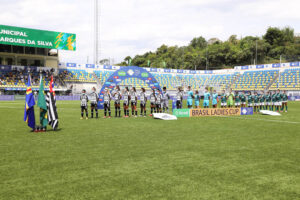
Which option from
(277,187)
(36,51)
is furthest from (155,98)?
(36,51)

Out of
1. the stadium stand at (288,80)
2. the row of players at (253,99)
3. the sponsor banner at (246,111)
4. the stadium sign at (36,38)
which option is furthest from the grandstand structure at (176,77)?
the sponsor banner at (246,111)

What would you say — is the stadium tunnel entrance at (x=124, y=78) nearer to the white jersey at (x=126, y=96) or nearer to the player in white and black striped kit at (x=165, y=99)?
the player in white and black striped kit at (x=165, y=99)

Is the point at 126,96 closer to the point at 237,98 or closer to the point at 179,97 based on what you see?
the point at 179,97

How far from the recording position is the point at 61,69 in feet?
170

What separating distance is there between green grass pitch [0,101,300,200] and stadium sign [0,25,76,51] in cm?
3726

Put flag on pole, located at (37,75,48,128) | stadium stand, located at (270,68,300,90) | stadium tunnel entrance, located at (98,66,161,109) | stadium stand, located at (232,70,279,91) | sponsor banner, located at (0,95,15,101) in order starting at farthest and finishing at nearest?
stadium stand, located at (232,70,279,91)
stadium stand, located at (270,68,300,90)
sponsor banner, located at (0,95,15,101)
stadium tunnel entrance, located at (98,66,161,109)
flag on pole, located at (37,75,48,128)

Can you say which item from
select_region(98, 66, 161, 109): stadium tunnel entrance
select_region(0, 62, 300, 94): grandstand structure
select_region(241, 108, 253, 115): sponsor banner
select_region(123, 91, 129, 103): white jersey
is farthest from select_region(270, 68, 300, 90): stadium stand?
select_region(123, 91, 129, 103): white jersey

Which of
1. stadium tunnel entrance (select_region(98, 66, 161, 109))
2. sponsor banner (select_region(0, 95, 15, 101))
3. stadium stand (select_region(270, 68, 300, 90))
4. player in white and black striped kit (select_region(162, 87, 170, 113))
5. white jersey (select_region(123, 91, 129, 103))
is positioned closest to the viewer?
white jersey (select_region(123, 91, 129, 103))

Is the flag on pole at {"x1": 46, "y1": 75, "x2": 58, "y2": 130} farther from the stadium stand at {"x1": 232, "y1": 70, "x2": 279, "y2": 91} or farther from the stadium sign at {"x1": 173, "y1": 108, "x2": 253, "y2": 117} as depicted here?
the stadium stand at {"x1": 232, "y1": 70, "x2": 279, "y2": 91}

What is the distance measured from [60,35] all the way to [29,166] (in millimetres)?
44132

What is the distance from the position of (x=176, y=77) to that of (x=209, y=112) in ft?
156

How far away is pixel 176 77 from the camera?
6594 centimetres

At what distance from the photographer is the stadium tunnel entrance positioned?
74.5 feet

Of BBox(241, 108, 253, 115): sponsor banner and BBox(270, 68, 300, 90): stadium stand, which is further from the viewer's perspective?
BBox(270, 68, 300, 90): stadium stand
